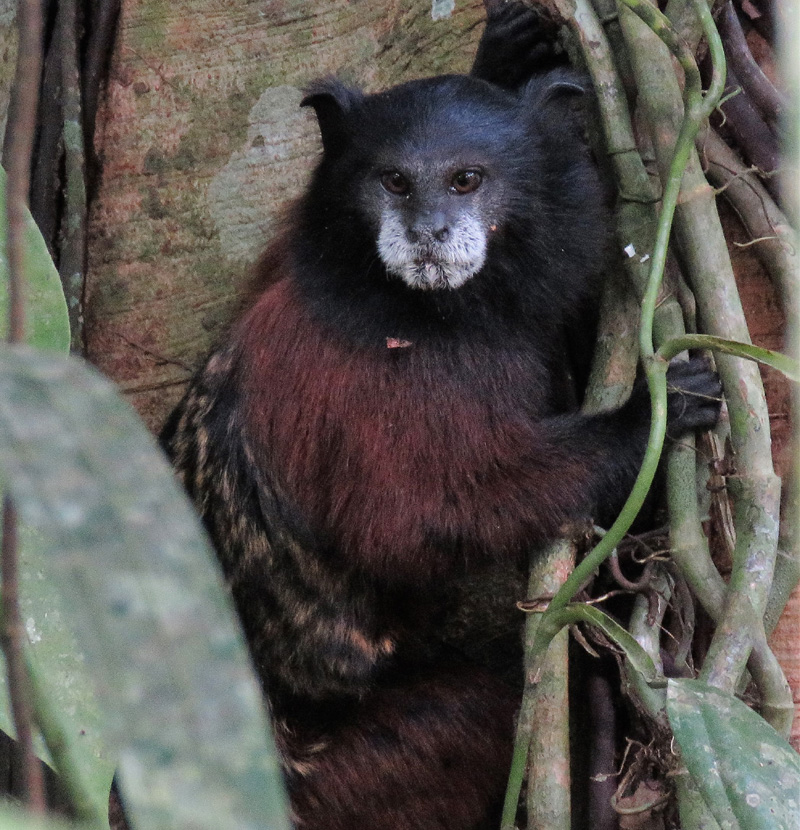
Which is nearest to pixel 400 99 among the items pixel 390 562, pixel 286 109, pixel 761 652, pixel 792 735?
pixel 286 109

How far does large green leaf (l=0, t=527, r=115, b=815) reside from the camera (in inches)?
55.5

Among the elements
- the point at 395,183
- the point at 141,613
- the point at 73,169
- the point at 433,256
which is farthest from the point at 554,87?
the point at 141,613

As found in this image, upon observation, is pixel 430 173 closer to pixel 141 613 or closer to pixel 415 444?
pixel 415 444

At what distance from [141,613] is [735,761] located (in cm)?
94

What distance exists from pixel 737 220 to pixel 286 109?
1413 millimetres

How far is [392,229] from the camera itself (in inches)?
101

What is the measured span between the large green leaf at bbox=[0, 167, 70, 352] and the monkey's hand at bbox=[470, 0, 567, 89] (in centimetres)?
180

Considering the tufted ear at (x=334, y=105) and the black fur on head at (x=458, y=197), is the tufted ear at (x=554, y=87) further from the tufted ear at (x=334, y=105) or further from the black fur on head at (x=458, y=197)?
the tufted ear at (x=334, y=105)

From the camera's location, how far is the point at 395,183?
2639mm

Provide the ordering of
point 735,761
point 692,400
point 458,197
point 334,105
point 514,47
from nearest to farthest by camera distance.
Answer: point 735,761 → point 692,400 → point 458,197 → point 334,105 → point 514,47

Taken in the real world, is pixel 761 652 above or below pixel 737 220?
below

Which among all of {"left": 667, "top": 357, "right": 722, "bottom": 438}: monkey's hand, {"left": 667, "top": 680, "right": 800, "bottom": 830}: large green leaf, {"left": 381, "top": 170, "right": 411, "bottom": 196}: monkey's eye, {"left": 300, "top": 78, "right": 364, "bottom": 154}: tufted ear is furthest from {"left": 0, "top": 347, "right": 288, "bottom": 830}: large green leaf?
{"left": 300, "top": 78, "right": 364, "bottom": 154}: tufted ear

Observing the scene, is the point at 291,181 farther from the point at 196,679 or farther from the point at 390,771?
the point at 196,679

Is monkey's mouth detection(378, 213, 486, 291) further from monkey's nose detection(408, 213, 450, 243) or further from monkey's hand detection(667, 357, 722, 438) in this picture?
monkey's hand detection(667, 357, 722, 438)
